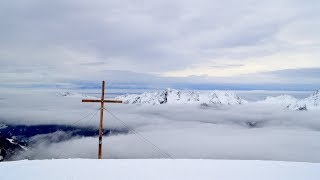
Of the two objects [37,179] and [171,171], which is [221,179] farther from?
[37,179]

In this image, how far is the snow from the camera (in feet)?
33.7

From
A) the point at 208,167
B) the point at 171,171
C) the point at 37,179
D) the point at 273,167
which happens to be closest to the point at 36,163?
the point at 37,179

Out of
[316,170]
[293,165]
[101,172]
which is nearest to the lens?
[101,172]

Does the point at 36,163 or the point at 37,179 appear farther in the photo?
the point at 36,163

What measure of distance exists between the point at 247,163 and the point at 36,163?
8.65 meters

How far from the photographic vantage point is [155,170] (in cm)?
1109

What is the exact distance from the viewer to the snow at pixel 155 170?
10263mm

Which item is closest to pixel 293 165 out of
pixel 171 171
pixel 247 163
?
pixel 247 163

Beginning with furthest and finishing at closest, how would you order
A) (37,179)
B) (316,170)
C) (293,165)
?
(293,165) < (316,170) < (37,179)

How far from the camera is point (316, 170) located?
38.5 feet

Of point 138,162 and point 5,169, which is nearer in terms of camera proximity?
point 5,169

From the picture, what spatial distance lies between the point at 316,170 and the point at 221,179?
4306mm

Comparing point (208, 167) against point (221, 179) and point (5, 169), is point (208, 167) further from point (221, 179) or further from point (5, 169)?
point (5, 169)

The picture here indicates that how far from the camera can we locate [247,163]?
12828 mm
